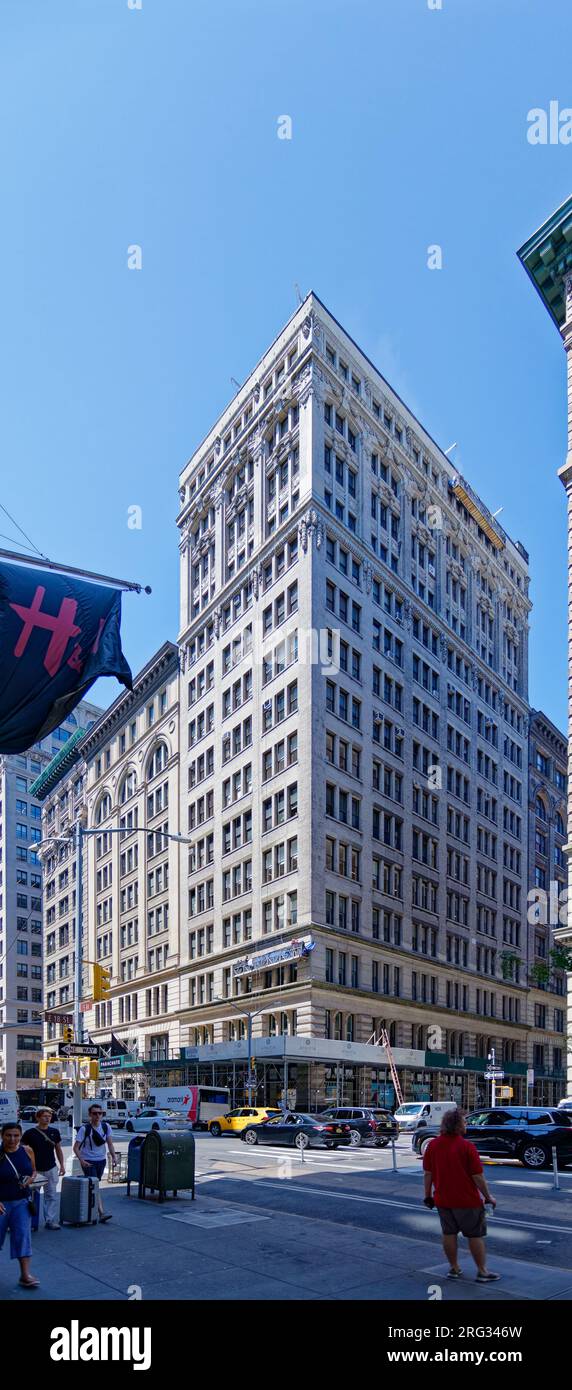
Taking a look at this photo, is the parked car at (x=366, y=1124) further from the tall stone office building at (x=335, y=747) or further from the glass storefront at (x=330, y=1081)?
the glass storefront at (x=330, y=1081)

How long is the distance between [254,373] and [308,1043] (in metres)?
41.7

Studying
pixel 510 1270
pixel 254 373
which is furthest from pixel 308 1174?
pixel 254 373

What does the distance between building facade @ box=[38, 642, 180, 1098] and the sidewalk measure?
51.3 metres

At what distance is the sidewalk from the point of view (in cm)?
1055

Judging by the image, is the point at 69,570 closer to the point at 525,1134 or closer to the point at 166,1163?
the point at 166,1163

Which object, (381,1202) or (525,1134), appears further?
(525,1134)

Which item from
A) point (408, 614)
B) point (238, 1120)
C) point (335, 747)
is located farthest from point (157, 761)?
point (238, 1120)

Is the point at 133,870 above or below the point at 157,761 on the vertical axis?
below

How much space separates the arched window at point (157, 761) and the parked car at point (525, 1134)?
53.5m

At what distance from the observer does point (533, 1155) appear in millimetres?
25797

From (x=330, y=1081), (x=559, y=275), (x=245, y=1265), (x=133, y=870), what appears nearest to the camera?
(x=245, y=1265)

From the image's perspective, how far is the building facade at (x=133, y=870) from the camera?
2965 inches

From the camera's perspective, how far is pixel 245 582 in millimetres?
66938

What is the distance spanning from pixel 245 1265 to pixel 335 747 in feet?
152
